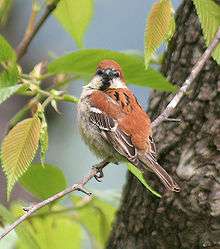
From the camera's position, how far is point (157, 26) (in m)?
1.93

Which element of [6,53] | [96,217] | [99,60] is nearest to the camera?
[6,53]

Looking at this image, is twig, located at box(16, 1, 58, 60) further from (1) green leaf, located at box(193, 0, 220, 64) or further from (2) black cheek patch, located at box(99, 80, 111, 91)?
(2) black cheek patch, located at box(99, 80, 111, 91)

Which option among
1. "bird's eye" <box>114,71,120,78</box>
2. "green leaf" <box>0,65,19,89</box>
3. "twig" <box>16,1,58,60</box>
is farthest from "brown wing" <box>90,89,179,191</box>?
"green leaf" <box>0,65,19,89</box>

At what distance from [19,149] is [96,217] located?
3.50 feet

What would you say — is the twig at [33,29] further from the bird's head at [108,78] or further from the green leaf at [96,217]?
the green leaf at [96,217]

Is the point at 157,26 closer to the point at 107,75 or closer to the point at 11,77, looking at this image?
the point at 11,77

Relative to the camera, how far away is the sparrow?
2697 millimetres

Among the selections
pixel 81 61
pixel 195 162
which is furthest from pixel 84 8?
pixel 195 162

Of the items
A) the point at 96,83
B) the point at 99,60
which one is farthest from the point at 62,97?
the point at 96,83

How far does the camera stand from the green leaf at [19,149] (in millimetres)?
1771

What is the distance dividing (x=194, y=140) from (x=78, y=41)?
1.83ft

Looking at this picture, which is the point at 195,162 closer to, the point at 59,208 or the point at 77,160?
the point at 59,208

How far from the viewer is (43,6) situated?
7.50 feet

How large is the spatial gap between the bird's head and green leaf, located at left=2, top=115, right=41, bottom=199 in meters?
1.00
